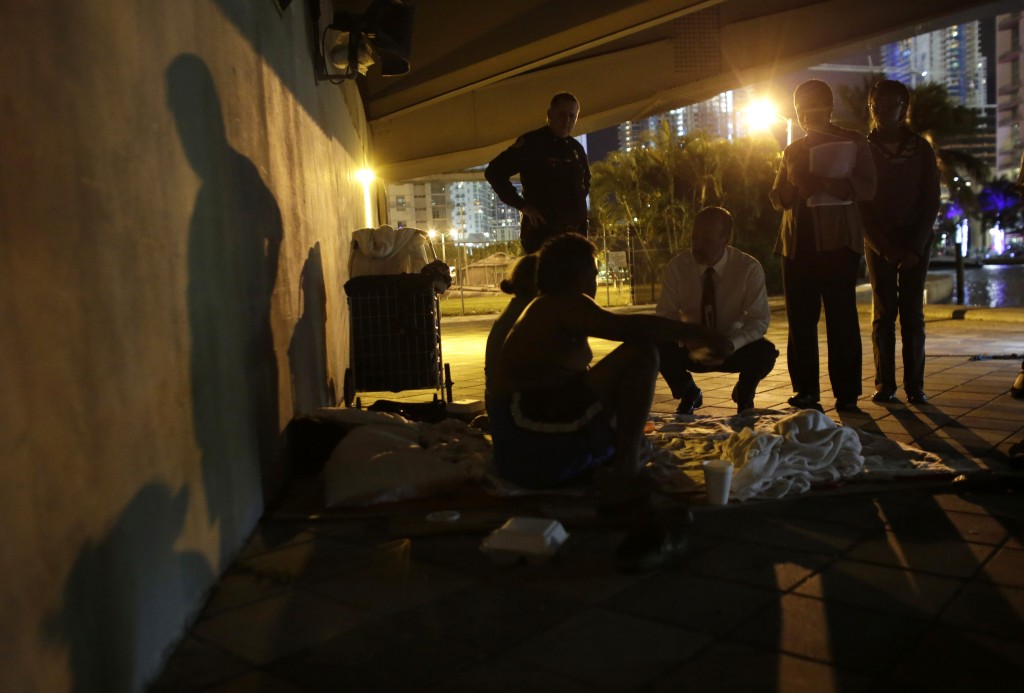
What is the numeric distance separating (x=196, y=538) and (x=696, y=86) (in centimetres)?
1094

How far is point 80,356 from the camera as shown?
1.82 m

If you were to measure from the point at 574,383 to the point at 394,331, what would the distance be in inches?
95.1

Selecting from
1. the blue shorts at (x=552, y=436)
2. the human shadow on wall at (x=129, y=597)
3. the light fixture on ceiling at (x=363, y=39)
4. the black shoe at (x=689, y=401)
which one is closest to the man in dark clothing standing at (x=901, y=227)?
the black shoe at (x=689, y=401)

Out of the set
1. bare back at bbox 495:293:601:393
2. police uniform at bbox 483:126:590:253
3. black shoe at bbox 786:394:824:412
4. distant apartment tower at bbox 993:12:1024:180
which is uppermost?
distant apartment tower at bbox 993:12:1024:180

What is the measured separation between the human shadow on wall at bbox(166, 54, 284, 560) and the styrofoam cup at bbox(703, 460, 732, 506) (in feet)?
6.28

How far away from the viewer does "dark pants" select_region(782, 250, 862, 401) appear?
5.46 m

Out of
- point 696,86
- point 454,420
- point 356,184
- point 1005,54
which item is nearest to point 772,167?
point 696,86

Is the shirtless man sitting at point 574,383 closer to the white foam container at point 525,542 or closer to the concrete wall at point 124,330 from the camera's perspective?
the white foam container at point 525,542

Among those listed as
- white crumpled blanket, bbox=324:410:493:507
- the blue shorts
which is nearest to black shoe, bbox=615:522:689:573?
the blue shorts

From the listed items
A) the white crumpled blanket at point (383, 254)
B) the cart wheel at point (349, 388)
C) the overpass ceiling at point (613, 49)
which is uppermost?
the overpass ceiling at point (613, 49)

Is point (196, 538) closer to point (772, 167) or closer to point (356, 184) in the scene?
point (356, 184)

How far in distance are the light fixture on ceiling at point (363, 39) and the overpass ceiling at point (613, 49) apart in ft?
10.6

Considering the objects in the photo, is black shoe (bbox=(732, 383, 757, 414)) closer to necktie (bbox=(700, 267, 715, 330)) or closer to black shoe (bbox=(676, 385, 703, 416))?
black shoe (bbox=(676, 385, 703, 416))

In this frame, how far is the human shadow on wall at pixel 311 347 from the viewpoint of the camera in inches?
183
